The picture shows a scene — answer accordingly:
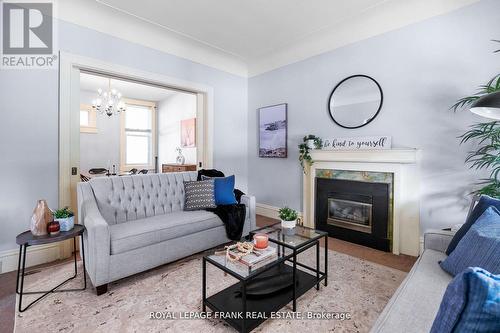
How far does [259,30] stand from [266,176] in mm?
2340

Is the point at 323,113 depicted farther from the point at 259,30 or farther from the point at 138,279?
the point at 138,279

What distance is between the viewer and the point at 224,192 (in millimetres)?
3094

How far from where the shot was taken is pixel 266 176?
441 cm

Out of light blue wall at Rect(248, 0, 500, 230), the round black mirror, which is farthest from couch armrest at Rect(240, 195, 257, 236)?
the round black mirror

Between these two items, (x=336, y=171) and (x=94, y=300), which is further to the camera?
(x=336, y=171)

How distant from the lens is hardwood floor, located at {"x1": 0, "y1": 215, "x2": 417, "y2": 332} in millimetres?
1729

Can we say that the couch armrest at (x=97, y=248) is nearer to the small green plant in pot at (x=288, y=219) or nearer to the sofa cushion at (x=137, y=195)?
the sofa cushion at (x=137, y=195)

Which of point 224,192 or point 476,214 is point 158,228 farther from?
point 476,214

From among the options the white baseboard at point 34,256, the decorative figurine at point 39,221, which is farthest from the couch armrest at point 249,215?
the white baseboard at point 34,256

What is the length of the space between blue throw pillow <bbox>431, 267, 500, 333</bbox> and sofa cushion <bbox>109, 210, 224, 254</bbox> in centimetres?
219

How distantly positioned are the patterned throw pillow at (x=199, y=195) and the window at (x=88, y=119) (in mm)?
4627

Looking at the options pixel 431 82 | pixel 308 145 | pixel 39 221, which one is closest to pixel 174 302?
pixel 39 221

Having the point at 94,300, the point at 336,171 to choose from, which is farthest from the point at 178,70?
the point at 94,300

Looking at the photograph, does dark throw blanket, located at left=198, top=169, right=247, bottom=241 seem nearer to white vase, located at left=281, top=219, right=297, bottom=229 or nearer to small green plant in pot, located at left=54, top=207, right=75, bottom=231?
white vase, located at left=281, top=219, right=297, bottom=229
